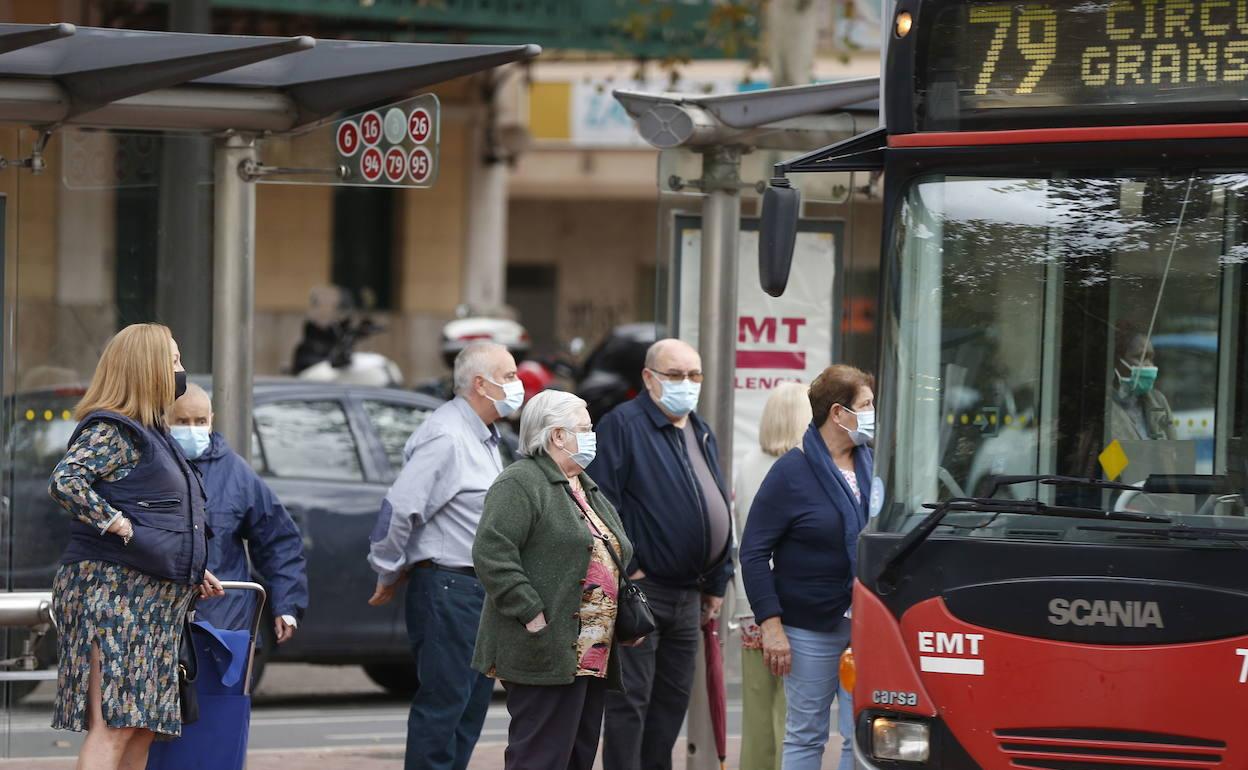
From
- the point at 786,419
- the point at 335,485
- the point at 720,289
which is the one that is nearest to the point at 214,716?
the point at 786,419

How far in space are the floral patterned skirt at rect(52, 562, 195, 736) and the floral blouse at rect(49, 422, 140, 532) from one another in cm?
21

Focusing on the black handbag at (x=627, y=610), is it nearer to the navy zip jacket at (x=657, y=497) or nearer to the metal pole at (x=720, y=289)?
the navy zip jacket at (x=657, y=497)

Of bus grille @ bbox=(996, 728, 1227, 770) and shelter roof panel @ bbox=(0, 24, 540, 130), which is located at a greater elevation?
shelter roof panel @ bbox=(0, 24, 540, 130)

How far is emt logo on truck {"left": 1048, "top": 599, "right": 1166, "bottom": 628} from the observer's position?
558 cm

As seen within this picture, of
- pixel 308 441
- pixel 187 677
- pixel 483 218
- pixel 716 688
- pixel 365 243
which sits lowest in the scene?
pixel 716 688

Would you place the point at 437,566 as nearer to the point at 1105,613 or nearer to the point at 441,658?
the point at 441,658

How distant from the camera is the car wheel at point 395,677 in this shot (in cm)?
1169

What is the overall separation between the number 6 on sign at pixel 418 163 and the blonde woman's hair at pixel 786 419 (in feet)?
5.75

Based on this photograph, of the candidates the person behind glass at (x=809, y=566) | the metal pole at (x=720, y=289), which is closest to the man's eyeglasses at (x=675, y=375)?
the person behind glass at (x=809, y=566)

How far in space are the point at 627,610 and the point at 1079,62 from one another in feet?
7.52

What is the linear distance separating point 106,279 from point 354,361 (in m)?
8.01

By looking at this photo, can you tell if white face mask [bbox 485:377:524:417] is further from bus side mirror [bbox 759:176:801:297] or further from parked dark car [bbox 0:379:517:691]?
Answer: parked dark car [bbox 0:379:517:691]

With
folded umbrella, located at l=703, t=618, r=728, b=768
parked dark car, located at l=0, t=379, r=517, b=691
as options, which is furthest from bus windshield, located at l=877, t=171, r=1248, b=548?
parked dark car, located at l=0, t=379, r=517, b=691

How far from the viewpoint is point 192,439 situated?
759 centimetres
